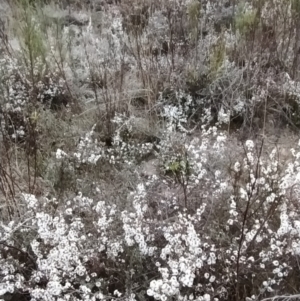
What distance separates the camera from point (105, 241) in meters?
2.43

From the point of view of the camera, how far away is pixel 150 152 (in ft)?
10.8

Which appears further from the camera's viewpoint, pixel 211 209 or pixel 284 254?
pixel 211 209

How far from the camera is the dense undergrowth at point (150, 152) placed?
231cm

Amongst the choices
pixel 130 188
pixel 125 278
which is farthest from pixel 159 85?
pixel 125 278

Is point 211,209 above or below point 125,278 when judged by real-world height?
above

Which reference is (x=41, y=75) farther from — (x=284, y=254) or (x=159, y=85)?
(x=284, y=254)

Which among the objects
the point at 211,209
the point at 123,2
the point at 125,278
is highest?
the point at 123,2

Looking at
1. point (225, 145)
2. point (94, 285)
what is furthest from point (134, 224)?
point (225, 145)

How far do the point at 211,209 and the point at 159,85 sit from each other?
132 centimetres

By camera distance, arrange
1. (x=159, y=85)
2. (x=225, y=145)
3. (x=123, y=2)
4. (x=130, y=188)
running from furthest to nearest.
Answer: (x=123, y=2), (x=159, y=85), (x=225, y=145), (x=130, y=188)

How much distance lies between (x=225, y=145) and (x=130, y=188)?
0.64 meters

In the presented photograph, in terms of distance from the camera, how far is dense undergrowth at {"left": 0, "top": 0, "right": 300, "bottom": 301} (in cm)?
231

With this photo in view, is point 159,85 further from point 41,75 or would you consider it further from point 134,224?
point 134,224

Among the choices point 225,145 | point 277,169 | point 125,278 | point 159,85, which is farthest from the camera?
point 159,85
